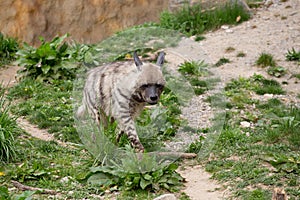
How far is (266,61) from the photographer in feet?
31.8

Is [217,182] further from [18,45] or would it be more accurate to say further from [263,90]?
[18,45]

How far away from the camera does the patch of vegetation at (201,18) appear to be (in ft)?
37.0

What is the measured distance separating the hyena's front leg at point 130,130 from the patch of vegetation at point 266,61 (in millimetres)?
3748

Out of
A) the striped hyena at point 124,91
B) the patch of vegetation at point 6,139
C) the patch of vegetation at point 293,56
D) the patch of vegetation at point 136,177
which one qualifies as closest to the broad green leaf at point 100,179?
the patch of vegetation at point 136,177

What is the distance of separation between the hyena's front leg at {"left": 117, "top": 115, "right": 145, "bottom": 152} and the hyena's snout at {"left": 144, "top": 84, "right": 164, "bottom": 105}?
0.39 m

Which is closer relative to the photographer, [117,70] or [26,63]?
[117,70]

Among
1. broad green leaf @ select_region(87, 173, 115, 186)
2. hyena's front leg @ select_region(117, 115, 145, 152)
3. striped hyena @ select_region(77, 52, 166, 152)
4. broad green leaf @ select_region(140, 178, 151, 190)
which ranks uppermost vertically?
striped hyena @ select_region(77, 52, 166, 152)

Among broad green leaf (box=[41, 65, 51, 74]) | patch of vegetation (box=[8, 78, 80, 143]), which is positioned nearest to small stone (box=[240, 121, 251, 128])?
patch of vegetation (box=[8, 78, 80, 143])

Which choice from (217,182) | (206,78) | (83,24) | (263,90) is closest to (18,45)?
(83,24)

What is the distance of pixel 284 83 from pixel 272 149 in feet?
8.68

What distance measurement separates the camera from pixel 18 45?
10.8 meters

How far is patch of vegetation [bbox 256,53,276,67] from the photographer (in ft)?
31.8

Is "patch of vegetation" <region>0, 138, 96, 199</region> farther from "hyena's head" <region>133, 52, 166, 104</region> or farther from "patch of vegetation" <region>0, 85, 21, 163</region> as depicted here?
"hyena's head" <region>133, 52, 166, 104</region>

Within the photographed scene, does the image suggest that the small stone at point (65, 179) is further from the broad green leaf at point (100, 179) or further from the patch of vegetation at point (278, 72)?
the patch of vegetation at point (278, 72)
